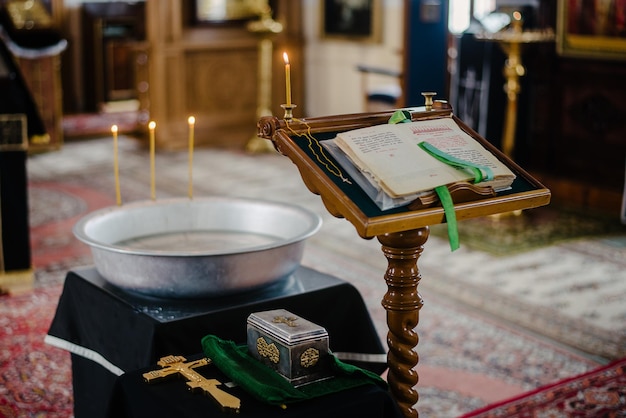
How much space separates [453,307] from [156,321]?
2670mm

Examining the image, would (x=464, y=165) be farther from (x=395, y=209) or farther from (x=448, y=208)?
(x=395, y=209)

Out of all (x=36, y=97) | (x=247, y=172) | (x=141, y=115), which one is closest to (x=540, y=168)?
(x=247, y=172)

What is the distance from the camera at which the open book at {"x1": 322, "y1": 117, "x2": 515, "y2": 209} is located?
2258 millimetres

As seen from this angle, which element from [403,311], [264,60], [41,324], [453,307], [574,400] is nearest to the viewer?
[403,311]

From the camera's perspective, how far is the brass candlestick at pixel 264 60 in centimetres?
972

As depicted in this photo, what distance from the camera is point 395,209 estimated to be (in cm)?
224

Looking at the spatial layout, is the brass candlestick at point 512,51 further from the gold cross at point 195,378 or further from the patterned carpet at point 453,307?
the gold cross at point 195,378

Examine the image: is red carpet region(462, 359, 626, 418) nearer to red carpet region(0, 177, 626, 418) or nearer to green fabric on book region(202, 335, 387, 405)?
red carpet region(0, 177, 626, 418)

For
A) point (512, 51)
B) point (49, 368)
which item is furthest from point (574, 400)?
point (512, 51)

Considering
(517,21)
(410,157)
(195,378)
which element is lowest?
(195,378)

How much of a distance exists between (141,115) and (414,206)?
819 cm

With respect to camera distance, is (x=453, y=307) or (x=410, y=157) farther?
(x=453, y=307)

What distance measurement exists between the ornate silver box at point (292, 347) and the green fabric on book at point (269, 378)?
18 mm

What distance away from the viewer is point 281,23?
10.5 metres
